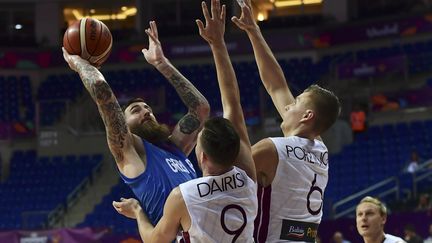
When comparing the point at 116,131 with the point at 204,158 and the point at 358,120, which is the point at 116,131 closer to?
the point at 204,158

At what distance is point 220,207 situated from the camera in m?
3.73

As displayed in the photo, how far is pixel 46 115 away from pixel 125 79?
8.89 feet

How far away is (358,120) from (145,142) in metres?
15.1

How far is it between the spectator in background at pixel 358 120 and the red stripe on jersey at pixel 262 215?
15.5 meters

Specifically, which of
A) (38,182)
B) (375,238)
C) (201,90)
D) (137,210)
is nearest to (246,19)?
(137,210)

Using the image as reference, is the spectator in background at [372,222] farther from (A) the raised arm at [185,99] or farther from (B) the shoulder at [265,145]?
(B) the shoulder at [265,145]

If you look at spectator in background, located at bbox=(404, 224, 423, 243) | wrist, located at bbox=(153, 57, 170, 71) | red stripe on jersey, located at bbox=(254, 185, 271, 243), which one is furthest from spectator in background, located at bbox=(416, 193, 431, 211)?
red stripe on jersey, located at bbox=(254, 185, 271, 243)

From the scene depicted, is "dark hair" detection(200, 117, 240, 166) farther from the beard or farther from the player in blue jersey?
the beard

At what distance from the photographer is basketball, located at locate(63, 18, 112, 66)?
4.80 m

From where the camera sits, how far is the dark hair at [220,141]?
360cm

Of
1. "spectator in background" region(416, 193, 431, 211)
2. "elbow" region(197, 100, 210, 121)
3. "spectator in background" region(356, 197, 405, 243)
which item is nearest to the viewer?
"elbow" region(197, 100, 210, 121)

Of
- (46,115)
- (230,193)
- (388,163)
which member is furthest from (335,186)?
(230,193)

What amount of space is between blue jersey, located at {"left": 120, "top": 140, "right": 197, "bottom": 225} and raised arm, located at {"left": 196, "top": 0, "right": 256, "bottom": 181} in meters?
0.67

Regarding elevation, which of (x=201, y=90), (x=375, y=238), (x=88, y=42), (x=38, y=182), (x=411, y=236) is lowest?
(x=38, y=182)
